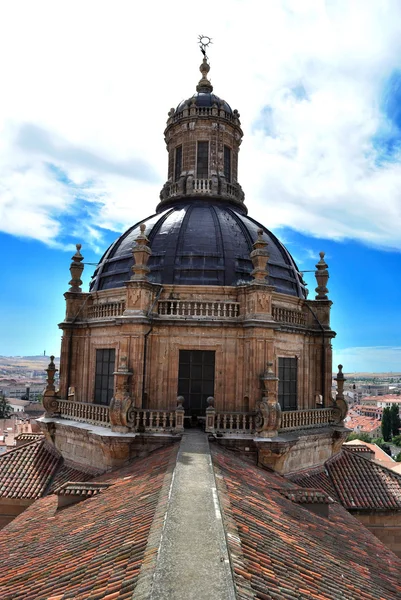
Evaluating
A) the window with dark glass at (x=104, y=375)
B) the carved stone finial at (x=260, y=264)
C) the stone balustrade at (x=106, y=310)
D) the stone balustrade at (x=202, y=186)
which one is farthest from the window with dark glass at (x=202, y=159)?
the window with dark glass at (x=104, y=375)

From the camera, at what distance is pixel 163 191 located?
77.2 feet

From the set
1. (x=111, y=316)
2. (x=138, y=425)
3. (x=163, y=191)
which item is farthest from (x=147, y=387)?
(x=163, y=191)

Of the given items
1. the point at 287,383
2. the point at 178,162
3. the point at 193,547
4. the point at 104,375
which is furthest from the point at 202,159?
the point at 193,547

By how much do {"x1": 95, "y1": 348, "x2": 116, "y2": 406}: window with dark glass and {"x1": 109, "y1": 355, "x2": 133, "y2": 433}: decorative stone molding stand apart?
2456mm

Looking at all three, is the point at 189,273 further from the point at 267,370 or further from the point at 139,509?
the point at 139,509

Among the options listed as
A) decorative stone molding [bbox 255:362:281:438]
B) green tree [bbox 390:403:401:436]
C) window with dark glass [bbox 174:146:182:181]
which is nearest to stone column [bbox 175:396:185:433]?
decorative stone molding [bbox 255:362:281:438]

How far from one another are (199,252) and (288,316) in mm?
4398

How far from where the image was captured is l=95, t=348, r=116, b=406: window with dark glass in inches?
695

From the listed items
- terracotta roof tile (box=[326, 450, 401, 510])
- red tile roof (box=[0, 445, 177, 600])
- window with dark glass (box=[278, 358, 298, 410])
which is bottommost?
terracotta roof tile (box=[326, 450, 401, 510])

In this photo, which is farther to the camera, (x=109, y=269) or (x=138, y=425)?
(x=109, y=269)

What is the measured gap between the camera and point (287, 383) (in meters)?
18.0

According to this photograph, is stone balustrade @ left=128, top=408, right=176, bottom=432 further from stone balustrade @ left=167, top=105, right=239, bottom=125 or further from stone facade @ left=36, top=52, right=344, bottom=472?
stone balustrade @ left=167, top=105, right=239, bottom=125

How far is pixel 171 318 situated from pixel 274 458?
579 centimetres

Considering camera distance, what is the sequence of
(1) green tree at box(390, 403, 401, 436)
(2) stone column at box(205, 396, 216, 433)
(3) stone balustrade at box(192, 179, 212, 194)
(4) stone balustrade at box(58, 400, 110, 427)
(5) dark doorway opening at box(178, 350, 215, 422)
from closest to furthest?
(2) stone column at box(205, 396, 216, 433) < (4) stone balustrade at box(58, 400, 110, 427) < (5) dark doorway opening at box(178, 350, 215, 422) < (3) stone balustrade at box(192, 179, 212, 194) < (1) green tree at box(390, 403, 401, 436)
